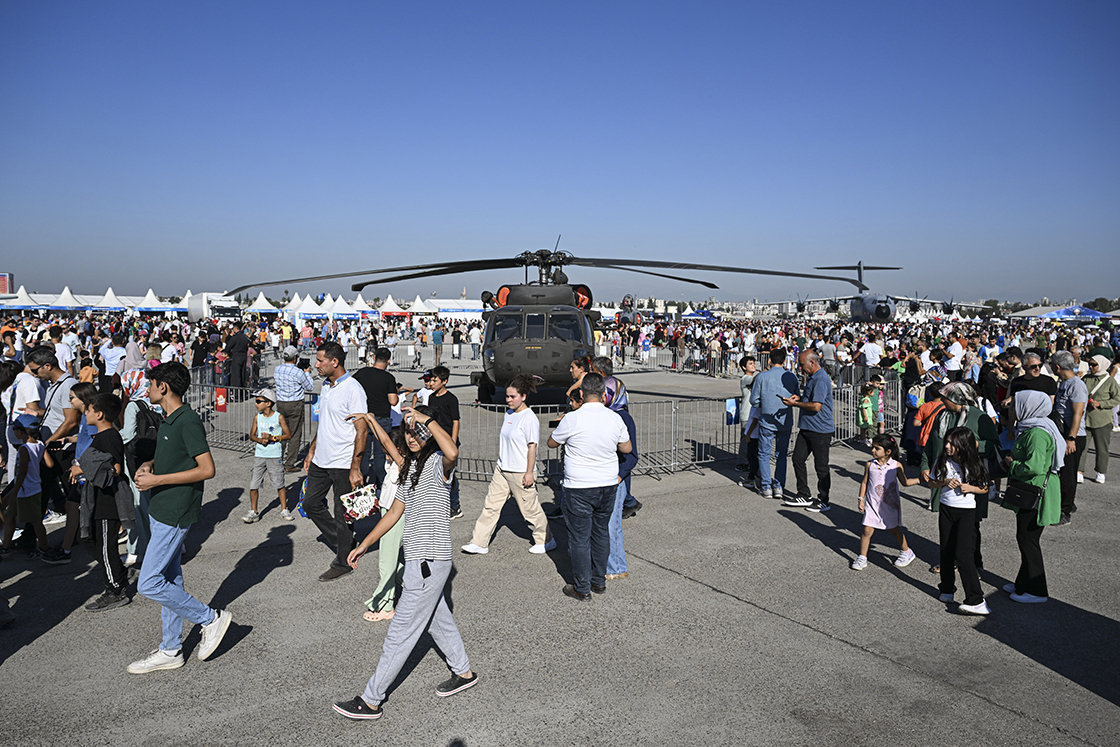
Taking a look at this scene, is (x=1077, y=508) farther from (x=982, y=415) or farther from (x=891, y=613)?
(x=891, y=613)

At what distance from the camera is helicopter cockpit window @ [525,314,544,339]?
13.7 metres

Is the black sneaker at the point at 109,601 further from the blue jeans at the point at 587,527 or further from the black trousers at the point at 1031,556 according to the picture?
the black trousers at the point at 1031,556

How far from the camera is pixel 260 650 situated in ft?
14.6

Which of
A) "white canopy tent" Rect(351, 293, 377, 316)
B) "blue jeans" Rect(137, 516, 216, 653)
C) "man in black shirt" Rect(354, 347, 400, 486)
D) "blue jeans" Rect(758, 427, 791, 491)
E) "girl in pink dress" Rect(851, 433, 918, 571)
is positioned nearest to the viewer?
"blue jeans" Rect(137, 516, 216, 653)

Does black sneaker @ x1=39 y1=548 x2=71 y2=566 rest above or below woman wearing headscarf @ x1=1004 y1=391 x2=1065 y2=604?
below

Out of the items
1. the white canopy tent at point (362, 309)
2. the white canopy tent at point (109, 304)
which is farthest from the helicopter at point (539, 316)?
the white canopy tent at point (109, 304)

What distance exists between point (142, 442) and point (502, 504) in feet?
9.44

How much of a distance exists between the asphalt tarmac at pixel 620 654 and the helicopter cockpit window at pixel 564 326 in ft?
23.9

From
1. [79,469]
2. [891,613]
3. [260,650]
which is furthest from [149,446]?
[891,613]

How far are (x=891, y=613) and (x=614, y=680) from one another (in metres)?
2.32

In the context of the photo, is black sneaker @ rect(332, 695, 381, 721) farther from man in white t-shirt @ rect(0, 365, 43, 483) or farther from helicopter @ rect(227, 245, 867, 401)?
helicopter @ rect(227, 245, 867, 401)

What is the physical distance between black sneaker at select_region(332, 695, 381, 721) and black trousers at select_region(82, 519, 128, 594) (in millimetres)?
2471

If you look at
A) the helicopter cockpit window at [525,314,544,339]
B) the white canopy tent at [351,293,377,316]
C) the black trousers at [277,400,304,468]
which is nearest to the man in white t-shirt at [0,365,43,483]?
the black trousers at [277,400,304,468]

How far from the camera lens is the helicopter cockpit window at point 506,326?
45.4ft
